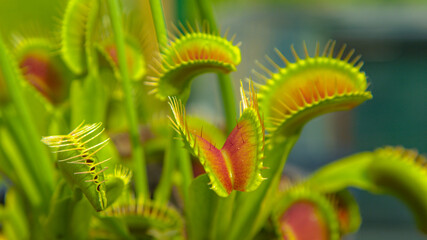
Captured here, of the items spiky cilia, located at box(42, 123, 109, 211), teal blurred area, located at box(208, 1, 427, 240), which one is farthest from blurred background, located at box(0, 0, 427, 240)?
spiky cilia, located at box(42, 123, 109, 211)

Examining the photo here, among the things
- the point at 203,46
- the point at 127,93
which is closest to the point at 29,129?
the point at 127,93

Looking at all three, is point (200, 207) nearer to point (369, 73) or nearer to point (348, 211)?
point (348, 211)

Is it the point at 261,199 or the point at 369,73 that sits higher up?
the point at 369,73

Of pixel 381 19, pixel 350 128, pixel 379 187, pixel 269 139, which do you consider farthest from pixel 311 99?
pixel 381 19

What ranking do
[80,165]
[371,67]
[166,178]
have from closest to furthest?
[80,165] → [166,178] → [371,67]

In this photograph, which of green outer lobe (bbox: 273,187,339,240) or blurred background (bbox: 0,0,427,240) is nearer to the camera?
green outer lobe (bbox: 273,187,339,240)

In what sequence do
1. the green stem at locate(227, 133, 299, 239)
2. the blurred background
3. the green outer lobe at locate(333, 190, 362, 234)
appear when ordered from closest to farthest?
the green stem at locate(227, 133, 299, 239), the green outer lobe at locate(333, 190, 362, 234), the blurred background

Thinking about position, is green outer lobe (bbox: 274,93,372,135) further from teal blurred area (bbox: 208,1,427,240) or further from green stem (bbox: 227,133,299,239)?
teal blurred area (bbox: 208,1,427,240)

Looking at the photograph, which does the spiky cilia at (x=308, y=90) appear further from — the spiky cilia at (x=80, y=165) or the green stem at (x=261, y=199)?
the spiky cilia at (x=80, y=165)
